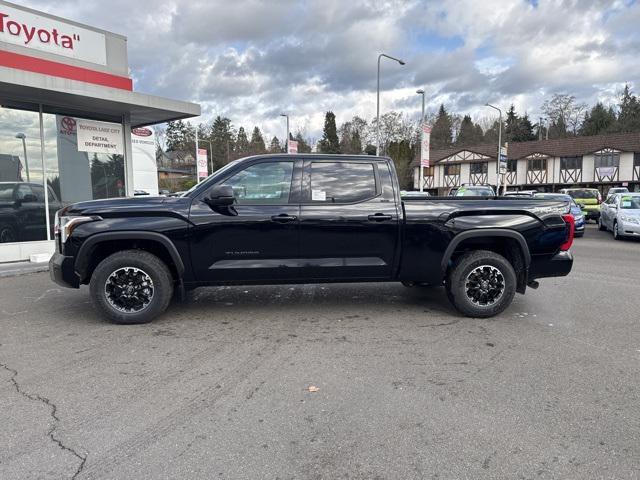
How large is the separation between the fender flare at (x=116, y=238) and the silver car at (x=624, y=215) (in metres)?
14.7

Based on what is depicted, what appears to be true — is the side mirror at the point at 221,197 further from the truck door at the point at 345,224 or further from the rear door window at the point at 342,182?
the rear door window at the point at 342,182

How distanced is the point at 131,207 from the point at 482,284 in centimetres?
420

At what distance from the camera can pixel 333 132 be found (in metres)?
83.4

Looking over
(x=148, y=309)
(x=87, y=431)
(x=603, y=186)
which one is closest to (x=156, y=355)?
(x=148, y=309)

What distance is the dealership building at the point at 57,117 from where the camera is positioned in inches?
374

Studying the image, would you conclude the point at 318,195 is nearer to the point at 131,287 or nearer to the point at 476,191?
the point at 131,287

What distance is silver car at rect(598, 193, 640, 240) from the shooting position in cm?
1441

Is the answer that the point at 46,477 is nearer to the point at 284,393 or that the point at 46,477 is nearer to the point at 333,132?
the point at 284,393

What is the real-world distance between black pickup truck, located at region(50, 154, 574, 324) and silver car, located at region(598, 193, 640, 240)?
1115 cm

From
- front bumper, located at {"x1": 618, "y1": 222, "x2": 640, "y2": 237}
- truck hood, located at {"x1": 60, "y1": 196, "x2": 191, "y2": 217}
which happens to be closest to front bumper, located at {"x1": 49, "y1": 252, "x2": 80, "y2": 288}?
truck hood, located at {"x1": 60, "y1": 196, "x2": 191, "y2": 217}

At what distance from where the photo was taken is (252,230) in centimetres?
521

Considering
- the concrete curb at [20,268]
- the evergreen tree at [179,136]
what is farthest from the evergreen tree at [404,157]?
the concrete curb at [20,268]

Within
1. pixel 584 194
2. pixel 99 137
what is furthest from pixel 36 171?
pixel 584 194

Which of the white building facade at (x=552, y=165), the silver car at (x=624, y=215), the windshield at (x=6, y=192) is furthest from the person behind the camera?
the white building facade at (x=552, y=165)
